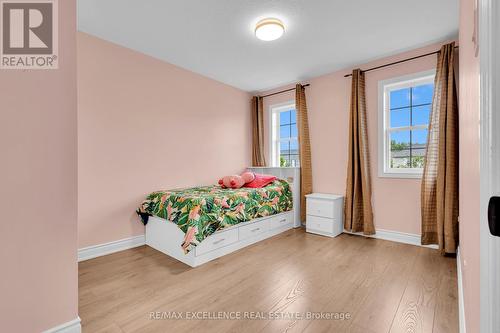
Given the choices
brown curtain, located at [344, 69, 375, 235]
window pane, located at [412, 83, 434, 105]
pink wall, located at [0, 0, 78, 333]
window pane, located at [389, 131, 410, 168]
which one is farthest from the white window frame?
pink wall, located at [0, 0, 78, 333]

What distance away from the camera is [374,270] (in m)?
2.23

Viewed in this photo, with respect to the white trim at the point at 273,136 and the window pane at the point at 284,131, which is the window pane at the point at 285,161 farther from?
the window pane at the point at 284,131

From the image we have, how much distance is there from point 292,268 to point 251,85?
3264 mm

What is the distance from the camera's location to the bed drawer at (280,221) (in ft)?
11.1

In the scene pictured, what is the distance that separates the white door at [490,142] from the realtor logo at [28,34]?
74.9 inches

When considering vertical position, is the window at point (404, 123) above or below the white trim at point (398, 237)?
above

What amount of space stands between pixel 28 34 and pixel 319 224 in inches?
139

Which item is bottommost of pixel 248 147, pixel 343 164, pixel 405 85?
pixel 343 164

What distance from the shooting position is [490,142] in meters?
0.44

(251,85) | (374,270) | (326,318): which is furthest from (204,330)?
(251,85)

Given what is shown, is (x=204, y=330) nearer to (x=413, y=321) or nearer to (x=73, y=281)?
(x=73, y=281)

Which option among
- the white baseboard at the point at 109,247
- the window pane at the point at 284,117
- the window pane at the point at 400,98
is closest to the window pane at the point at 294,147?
the window pane at the point at 284,117

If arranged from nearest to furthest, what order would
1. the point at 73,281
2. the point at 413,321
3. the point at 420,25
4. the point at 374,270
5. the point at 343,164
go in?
the point at 73,281, the point at 413,321, the point at 374,270, the point at 420,25, the point at 343,164

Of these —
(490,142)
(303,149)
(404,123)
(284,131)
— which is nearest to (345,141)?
(303,149)
